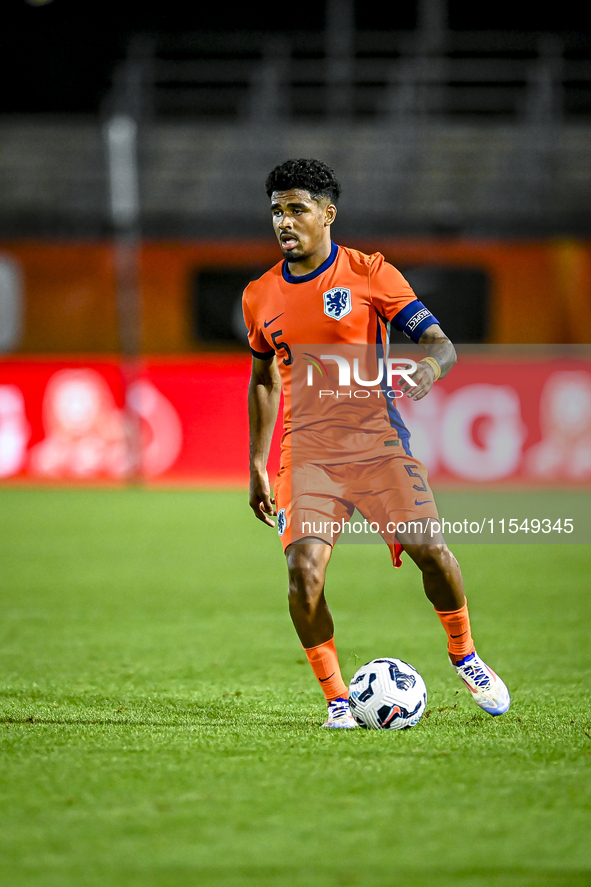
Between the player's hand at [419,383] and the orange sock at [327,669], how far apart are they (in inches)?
40.8

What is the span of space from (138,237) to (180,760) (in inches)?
574

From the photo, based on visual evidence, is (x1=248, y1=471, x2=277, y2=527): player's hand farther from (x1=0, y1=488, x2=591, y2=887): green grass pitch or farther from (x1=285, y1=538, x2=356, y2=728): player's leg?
(x1=0, y1=488, x2=591, y2=887): green grass pitch

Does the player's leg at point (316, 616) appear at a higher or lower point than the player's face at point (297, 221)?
lower

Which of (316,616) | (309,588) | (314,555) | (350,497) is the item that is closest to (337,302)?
(350,497)

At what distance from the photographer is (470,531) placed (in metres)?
12.1

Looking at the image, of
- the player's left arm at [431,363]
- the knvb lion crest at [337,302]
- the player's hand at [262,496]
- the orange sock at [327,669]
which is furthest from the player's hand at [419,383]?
the orange sock at [327,669]

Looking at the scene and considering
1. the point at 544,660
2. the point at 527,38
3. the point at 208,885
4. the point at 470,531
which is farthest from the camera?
the point at 527,38

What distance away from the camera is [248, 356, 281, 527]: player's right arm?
4.52 meters

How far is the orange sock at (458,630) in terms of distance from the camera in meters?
4.32

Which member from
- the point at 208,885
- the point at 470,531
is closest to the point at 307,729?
the point at 208,885

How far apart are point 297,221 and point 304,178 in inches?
6.3

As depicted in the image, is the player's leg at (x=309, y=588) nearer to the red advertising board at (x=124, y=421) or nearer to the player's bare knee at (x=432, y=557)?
the player's bare knee at (x=432, y=557)

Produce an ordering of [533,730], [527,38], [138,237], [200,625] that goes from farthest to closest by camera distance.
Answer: [527,38], [138,237], [200,625], [533,730]

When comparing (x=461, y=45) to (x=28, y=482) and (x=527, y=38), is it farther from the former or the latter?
(x=28, y=482)
